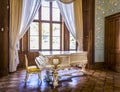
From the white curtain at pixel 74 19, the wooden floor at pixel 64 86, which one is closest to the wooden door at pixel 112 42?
the white curtain at pixel 74 19

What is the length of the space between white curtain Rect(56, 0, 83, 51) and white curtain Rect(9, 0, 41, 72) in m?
→ 1.19

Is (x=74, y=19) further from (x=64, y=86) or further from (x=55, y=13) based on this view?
(x=64, y=86)

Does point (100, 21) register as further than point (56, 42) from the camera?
No

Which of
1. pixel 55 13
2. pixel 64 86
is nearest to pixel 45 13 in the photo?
pixel 55 13

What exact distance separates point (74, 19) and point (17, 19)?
2.28 meters

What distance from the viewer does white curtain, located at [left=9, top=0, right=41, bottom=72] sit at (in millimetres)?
5516

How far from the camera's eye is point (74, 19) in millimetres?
6238

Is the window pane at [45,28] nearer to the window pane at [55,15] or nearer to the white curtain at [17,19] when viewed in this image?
the window pane at [55,15]

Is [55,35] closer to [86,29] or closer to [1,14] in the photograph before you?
[86,29]

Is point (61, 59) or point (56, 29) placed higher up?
point (56, 29)

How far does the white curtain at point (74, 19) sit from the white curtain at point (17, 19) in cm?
119

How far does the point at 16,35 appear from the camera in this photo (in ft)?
18.2

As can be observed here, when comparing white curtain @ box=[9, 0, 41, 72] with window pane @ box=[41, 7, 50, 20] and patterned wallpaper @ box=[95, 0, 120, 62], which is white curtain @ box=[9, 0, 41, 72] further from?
patterned wallpaper @ box=[95, 0, 120, 62]

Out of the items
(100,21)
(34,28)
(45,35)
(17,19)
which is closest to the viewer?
(17,19)
